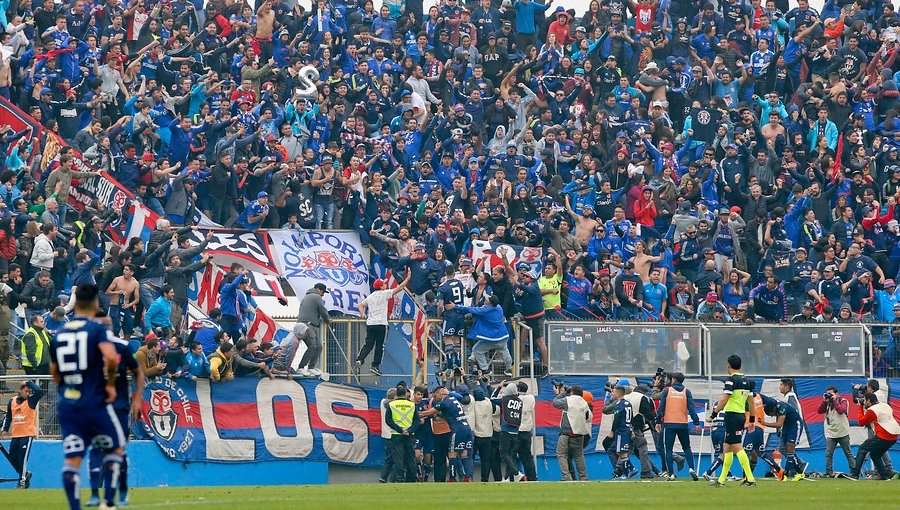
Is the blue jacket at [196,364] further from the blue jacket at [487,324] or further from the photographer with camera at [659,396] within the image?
the photographer with camera at [659,396]

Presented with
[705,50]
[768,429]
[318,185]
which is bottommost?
[768,429]

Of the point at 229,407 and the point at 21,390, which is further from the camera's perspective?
the point at 229,407

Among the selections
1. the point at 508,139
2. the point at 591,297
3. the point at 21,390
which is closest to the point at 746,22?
the point at 508,139

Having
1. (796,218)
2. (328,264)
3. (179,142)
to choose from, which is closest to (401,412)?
(328,264)

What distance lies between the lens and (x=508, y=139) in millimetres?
35156

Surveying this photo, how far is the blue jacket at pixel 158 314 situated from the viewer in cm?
2638

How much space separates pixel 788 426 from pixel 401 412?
7.00 m

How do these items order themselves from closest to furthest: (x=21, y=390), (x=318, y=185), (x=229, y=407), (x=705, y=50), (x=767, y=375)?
(x=21, y=390) → (x=229, y=407) → (x=767, y=375) → (x=318, y=185) → (x=705, y=50)

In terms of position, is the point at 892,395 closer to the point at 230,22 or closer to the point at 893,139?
the point at 893,139

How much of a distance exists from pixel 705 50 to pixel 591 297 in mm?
10361

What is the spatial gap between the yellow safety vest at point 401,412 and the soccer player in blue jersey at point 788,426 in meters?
6.31

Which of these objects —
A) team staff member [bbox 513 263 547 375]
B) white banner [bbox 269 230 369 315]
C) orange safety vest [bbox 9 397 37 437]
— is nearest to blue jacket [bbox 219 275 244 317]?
white banner [bbox 269 230 369 315]

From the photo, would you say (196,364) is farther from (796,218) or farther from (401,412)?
(796,218)

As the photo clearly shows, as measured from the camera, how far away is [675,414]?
27547 mm
